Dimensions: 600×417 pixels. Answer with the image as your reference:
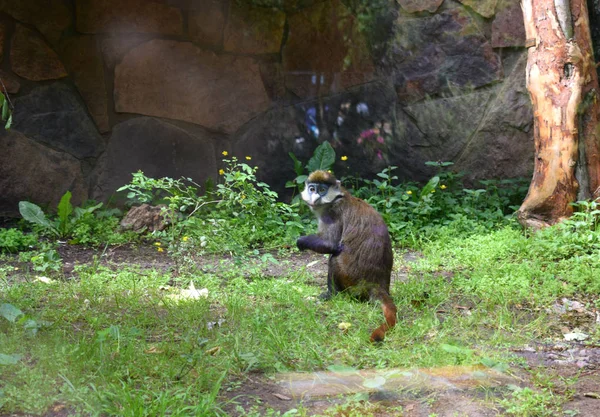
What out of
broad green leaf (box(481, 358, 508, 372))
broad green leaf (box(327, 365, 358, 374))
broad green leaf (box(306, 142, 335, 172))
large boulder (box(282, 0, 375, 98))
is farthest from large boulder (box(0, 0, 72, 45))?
broad green leaf (box(481, 358, 508, 372))

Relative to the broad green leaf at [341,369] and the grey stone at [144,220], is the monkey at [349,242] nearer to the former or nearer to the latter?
the broad green leaf at [341,369]

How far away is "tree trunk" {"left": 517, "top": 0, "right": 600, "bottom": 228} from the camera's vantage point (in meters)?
6.42

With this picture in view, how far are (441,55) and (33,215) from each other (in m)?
4.69

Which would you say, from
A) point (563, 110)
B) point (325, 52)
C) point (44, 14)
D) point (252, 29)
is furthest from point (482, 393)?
point (44, 14)

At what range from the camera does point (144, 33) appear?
26.3 feet

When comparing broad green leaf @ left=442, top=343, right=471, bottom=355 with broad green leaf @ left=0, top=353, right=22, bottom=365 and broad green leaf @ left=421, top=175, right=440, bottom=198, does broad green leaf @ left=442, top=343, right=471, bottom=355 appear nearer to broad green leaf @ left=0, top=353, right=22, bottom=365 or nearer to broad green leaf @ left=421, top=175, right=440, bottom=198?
broad green leaf @ left=0, top=353, right=22, bottom=365

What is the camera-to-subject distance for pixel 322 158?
7.81 meters

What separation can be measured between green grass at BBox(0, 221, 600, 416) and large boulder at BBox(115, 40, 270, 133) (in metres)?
2.74

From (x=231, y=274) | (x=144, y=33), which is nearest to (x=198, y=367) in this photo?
(x=231, y=274)

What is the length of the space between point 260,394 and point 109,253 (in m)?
3.53

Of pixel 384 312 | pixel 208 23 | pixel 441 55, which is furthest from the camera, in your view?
pixel 208 23

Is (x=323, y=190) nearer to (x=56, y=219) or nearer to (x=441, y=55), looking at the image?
(x=441, y=55)

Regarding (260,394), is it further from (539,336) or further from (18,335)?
(539,336)

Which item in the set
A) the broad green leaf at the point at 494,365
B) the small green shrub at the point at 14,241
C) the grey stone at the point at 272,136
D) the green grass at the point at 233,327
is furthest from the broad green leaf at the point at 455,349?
the grey stone at the point at 272,136
